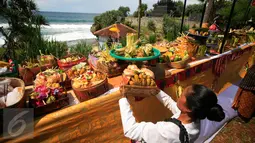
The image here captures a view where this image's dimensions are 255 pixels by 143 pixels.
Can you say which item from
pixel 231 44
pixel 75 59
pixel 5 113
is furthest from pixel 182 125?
pixel 231 44

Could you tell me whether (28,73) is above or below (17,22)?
below

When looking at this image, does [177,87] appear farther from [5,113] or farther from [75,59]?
[5,113]

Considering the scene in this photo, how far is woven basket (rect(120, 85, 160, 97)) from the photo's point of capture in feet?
4.31

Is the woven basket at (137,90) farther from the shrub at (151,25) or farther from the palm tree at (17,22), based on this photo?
the shrub at (151,25)

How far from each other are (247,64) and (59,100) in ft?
17.9

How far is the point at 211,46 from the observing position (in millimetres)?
3461

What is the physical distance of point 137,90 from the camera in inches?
54.3

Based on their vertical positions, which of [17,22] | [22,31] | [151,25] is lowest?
[22,31]

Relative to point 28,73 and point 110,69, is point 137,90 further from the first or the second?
point 28,73

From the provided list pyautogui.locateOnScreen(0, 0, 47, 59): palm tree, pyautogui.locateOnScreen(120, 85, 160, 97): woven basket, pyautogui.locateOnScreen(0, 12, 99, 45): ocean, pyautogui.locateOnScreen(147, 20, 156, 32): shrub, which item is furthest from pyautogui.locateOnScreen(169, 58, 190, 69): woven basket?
pyautogui.locateOnScreen(147, 20, 156, 32): shrub

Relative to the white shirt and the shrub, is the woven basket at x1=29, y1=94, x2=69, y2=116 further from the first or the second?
the shrub

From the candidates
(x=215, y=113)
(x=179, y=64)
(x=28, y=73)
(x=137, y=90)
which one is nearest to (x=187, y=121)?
(x=215, y=113)

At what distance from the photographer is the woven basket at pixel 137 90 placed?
1.31 meters

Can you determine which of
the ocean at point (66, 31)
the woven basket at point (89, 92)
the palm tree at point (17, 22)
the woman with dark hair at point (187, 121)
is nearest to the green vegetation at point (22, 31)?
the palm tree at point (17, 22)
